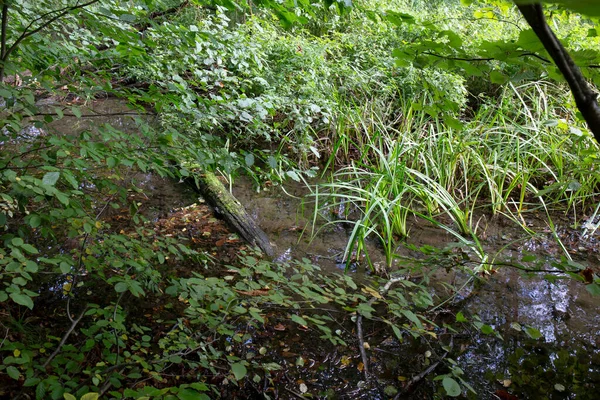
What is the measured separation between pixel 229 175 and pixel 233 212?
124cm

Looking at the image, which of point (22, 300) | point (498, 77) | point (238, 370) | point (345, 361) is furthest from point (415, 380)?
point (22, 300)

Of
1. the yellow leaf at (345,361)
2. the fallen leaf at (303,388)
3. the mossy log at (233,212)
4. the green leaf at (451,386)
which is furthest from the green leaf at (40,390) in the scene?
the mossy log at (233,212)

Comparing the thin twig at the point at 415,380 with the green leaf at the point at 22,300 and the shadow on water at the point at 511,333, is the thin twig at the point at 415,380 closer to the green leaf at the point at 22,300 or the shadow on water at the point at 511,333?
the shadow on water at the point at 511,333

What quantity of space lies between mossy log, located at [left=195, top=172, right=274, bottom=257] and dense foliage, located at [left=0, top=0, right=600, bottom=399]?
165 millimetres

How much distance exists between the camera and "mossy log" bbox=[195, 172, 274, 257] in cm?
270

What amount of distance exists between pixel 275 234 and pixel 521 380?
1.68 metres

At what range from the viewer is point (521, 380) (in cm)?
175

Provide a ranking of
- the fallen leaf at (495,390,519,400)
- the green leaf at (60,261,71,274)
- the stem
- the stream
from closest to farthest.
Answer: the green leaf at (60,261,71,274)
the stem
the fallen leaf at (495,390,519,400)
the stream

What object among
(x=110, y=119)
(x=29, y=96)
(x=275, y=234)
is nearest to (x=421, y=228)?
(x=275, y=234)

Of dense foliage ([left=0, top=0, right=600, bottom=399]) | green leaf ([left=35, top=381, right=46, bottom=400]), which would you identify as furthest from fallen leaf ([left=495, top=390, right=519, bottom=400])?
green leaf ([left=35, top=381, right=46, bottom=400])

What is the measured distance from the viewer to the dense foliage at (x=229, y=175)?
1226 millimetres

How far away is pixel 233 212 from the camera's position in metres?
2.90

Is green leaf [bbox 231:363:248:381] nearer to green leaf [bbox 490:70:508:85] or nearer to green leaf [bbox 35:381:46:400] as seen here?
green leaf [bbox 35:381:46:400]

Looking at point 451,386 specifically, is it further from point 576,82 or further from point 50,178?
point 50,178
